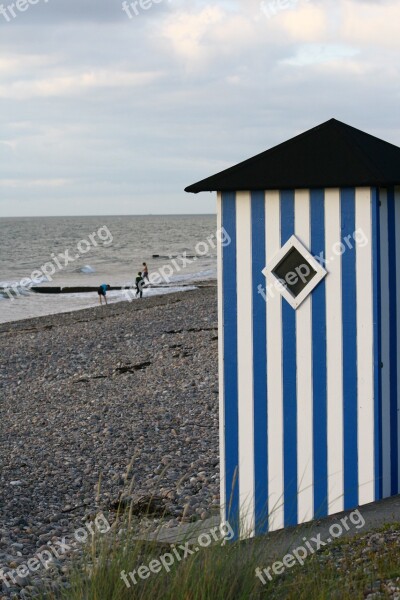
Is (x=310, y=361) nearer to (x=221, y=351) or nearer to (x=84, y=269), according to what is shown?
(x=221, y=351)

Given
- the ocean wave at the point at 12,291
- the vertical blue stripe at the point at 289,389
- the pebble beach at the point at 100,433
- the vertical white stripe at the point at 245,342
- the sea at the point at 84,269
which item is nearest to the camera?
the vertical blue stripe at the point at 289,389

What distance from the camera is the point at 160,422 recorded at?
1011 centimetres

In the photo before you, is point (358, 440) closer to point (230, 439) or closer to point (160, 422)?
point (230, 439)

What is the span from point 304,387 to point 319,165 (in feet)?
4.17

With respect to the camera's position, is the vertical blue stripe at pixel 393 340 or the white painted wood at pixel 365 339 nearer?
the white painted wood at pixel 365 339

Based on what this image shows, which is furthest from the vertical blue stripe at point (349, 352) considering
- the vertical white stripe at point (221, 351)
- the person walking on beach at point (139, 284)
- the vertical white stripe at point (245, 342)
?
the person walking on beach at point (139, 284)

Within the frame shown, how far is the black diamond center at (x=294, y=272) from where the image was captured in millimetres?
4957

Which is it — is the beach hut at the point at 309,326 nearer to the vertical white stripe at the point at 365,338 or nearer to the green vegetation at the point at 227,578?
the vertical white stripe at the point at 365,338

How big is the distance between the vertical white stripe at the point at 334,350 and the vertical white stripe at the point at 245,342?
0.47 m

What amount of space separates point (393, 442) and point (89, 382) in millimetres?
9063

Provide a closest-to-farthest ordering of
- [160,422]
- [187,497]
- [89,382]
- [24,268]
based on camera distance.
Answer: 1. [187,497]
2. [160,422]
3. [89,382]
4. [24,268]

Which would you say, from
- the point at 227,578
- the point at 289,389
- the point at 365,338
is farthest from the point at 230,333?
the point at 227,578

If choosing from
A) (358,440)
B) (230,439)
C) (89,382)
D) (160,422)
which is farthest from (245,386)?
(89,382)

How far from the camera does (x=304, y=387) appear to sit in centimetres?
502
